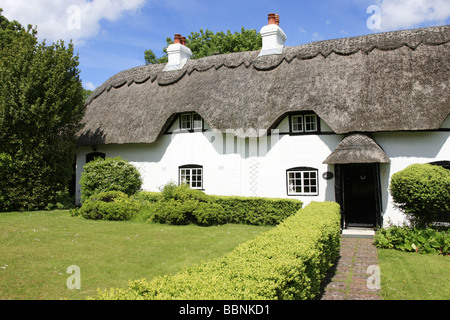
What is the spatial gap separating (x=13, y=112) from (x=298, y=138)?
11387 mm

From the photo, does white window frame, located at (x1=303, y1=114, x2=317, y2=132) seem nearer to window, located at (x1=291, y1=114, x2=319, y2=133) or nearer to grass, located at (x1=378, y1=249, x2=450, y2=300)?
window, located at (x1=291, y1=114, x2=319, y2=133)

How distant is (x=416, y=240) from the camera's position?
9.15 metres

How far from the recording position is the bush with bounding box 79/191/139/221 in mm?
13083

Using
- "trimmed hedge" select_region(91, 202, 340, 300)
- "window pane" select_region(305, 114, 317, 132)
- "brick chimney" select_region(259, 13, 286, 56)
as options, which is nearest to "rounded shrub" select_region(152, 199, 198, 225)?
"window pane" select_region(305, 114, 317, 132)

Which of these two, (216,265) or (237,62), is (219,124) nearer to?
(237,62)

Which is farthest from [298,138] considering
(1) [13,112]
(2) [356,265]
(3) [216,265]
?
(1) [13,112]

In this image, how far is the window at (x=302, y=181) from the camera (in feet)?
42.9

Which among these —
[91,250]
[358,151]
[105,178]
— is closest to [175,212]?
[91,250]

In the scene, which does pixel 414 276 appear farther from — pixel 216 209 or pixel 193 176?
pixel 193 176

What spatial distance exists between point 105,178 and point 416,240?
11.9 meters

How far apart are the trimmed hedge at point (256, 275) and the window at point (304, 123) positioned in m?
7.24

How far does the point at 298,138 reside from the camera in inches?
527

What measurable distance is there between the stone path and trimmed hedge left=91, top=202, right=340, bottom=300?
46cm

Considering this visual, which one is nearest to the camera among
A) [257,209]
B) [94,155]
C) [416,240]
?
[416,240]
